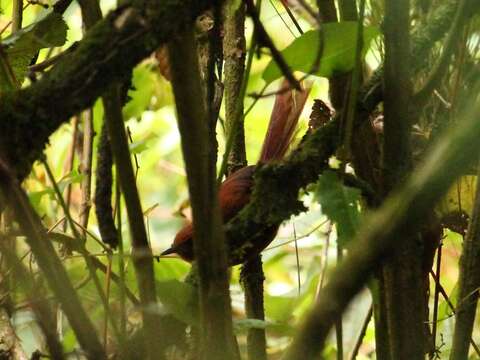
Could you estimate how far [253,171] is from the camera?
3.17ft

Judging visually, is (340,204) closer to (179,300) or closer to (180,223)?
(179,300)

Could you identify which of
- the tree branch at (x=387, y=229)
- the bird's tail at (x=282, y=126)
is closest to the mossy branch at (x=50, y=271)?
the tree branch at (x=387, y=229)

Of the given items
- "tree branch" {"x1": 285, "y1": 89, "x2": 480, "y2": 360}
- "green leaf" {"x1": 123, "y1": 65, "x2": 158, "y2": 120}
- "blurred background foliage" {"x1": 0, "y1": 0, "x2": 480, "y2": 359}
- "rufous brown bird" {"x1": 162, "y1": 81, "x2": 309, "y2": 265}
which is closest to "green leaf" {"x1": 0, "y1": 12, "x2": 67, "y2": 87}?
"blurred background foliage" {"x1": 0, "y1": 0, "x2": 480, "y2": 359}

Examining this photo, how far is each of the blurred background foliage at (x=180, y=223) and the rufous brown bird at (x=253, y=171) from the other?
4cm

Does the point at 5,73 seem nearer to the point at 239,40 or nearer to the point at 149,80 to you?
the point at 239,40

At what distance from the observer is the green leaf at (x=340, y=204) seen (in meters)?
0.71

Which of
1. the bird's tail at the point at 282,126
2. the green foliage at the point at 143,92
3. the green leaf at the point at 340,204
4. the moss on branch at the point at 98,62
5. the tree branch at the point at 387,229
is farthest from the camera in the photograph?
the green foliage at the point at 143,92

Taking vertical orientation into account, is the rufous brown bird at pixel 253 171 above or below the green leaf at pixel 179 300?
above

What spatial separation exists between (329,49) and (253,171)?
Result: 9.1 inches

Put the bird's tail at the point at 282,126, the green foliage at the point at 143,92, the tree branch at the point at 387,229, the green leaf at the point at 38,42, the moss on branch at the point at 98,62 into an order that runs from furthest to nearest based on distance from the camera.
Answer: the green foliage at the point at 143,92 < the bird's tail at the point at 282,126 < the green leaf at the point at 38,42 < the moss on branch at the point at 98,62 < the tree branch at the point at 387,229

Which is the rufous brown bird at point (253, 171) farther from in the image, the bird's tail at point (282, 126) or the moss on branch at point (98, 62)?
the moss on branch at point (98, 62)

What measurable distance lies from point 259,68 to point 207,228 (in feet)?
3.73

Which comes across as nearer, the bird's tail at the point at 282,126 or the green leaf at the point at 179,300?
the green leaf at the point at 179,300

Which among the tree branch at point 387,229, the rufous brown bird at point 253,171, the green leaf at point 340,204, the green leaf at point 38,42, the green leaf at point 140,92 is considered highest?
the green leaf at point 140,92
